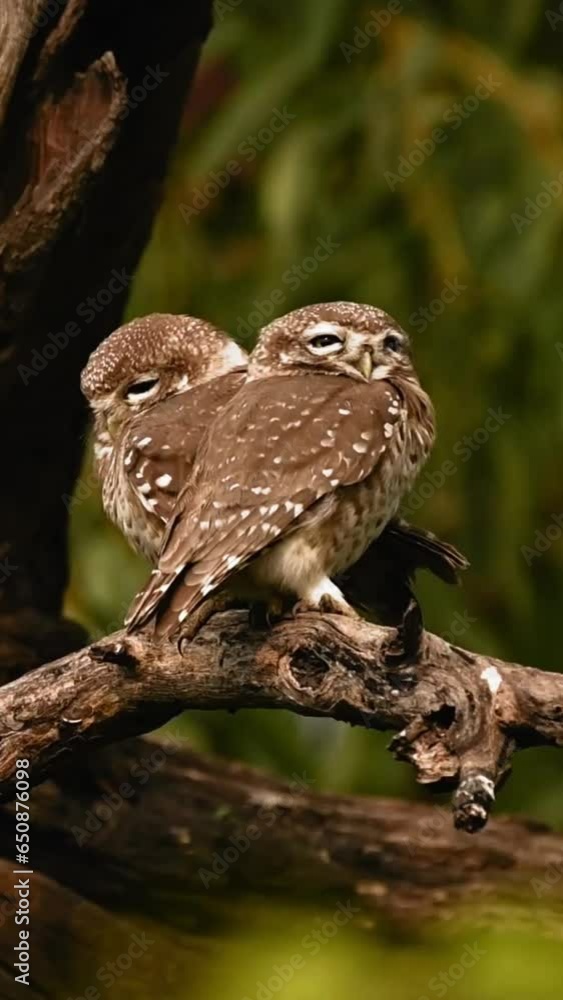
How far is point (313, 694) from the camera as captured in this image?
3389mm

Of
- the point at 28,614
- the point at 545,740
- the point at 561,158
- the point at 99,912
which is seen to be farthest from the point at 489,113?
the point at 545,740

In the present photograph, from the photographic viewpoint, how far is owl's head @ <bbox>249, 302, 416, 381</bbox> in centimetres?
390

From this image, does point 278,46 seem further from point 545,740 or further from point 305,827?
point 545,740

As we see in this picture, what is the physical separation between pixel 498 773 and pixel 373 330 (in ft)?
3.43

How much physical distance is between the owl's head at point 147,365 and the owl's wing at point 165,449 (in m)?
0.10

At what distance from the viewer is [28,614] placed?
473 centimetres

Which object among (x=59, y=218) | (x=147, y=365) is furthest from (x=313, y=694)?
(x=59, y=218)

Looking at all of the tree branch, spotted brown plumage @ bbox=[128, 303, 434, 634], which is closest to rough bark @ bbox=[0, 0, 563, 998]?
the tree branch

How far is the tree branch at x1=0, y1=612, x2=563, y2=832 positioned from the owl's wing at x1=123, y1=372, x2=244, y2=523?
26cm

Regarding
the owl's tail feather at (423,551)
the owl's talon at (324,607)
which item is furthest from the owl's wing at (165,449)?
the owl's tail feather at (423,551)

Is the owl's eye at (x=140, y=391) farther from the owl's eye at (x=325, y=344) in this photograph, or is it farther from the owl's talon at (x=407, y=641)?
the owl's talon at (x=407, y=641)

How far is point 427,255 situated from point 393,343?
82.2 inches

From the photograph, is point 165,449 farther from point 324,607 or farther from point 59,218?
point 59,218

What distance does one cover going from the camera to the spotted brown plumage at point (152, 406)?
3777 millimetres
